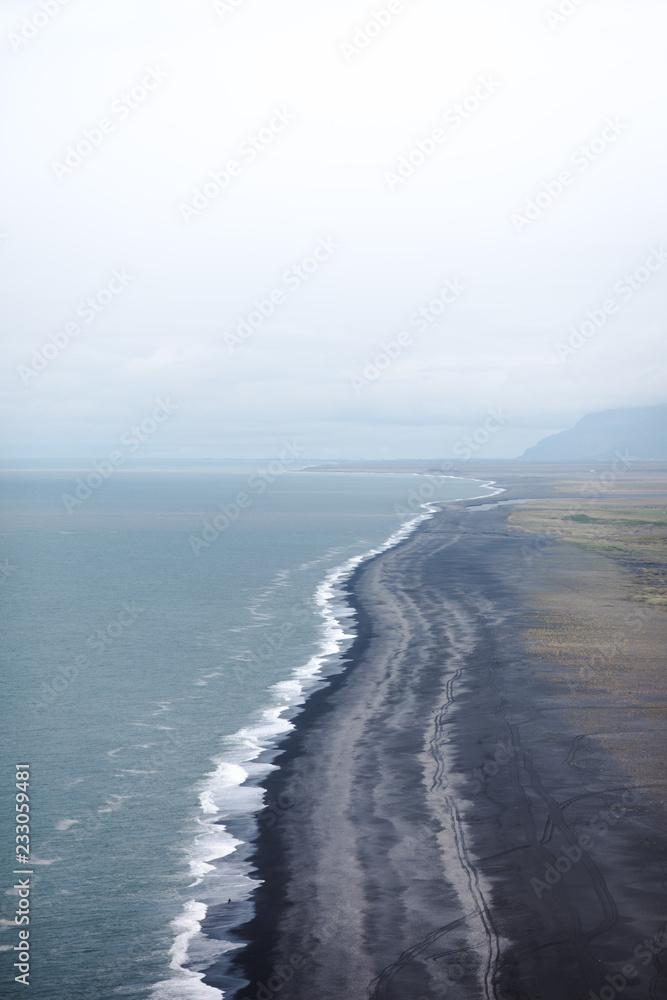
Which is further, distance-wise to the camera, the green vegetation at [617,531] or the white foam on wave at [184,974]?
the green vegetation at [617,531]

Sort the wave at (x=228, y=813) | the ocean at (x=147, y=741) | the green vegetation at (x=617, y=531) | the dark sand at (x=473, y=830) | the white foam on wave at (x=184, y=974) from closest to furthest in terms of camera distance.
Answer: the white foam on wave at (x=184, y=974) < the dark sand at (x=473, y=830) < the wave at (x=228, y=813) < the ocean at (x=147, y=741) < the green vegetation at (x=617, y=531)

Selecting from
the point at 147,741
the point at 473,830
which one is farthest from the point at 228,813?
the point at 147,741

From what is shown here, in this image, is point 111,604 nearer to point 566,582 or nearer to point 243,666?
point 243,666

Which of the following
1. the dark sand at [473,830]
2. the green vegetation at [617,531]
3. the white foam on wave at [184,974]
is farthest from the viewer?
the green vegetation at [617,531]

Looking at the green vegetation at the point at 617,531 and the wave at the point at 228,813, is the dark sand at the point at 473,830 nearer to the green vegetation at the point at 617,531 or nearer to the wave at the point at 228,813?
the wave at the point at 228,813

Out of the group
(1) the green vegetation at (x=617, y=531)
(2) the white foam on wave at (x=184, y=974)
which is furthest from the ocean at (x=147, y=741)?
(1) the green vegetation at (x=617, y=531)

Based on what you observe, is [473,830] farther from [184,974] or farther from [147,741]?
[147,741]

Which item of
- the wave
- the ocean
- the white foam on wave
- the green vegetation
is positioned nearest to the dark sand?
the white foam on wave
